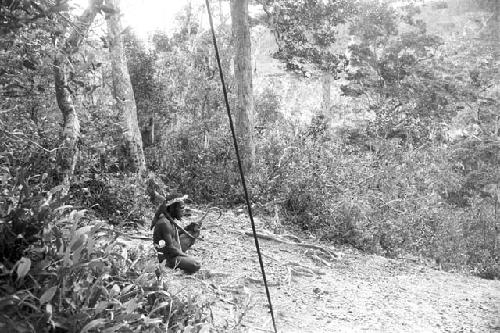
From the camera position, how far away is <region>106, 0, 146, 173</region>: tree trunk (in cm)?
1023

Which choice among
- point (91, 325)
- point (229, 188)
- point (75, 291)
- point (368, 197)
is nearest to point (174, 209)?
point (75, 291)

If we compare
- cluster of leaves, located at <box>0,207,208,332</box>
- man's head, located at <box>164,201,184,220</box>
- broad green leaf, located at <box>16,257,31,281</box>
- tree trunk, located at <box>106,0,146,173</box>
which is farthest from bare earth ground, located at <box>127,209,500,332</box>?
broad green leaf, located at <box>16,257,31,281</box>

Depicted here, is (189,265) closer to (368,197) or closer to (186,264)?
(186,264)

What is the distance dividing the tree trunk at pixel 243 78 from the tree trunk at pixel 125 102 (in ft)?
9.04

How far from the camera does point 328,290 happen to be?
7.80 m

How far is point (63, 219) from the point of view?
12.2 ft

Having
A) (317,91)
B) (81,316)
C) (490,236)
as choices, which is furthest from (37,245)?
(317,91)

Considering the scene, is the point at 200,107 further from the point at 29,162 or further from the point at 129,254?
the point at 129,254

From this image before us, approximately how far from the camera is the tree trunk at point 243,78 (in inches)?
484

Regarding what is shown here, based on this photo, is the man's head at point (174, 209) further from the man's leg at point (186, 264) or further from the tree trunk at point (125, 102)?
the tree trunk at point (125, 102)

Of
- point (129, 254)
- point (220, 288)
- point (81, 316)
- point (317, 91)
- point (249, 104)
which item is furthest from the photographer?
point (317, 91)

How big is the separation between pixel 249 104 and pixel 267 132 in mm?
1794

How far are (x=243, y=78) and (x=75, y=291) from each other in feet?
31.8

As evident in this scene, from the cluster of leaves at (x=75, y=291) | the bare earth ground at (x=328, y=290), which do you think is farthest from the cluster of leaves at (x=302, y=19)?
the cluster of leaves at (x=75, y=291)
